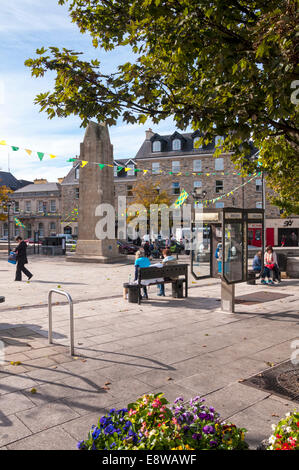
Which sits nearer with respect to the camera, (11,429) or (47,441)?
(47,441)

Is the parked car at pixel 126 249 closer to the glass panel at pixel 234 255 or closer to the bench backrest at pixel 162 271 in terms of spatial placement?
the bench backrest at pixel 162 271

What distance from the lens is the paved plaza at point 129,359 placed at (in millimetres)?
3971

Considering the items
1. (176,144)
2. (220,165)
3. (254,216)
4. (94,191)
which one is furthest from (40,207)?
(254,216)

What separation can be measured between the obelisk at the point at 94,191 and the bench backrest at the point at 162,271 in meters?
12.2

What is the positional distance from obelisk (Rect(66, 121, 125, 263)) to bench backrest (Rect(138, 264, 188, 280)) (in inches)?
479

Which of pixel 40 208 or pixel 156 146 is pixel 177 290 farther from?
pixel 40 208

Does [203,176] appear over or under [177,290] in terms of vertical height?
over

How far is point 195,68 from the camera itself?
6449 millimetres

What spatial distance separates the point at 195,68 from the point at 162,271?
5.97 m

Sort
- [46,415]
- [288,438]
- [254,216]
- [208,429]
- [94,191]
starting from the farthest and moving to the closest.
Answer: [94,191]
[254,216]
[46,415]
[208,429]
[288,438]

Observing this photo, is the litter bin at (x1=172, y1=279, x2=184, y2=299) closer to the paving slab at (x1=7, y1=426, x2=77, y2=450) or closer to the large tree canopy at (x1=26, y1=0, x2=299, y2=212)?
the large tree canopy at (x1=26, y1=0, x2=299, y2=212)

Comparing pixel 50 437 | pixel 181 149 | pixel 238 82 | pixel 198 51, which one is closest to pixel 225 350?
pixel 50 437

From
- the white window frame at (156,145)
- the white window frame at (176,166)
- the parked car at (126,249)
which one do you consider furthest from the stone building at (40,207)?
the parked car at (126,249)

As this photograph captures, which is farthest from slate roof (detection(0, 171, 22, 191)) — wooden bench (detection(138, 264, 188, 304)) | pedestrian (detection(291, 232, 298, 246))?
wooden bench (detection(138, 264, 188, 304))
